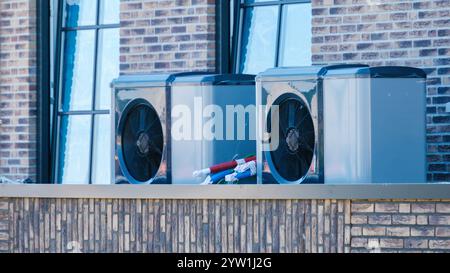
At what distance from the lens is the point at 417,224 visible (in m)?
8.62

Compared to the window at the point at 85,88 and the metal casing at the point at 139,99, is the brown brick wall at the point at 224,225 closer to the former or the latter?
the metal casing at the point at 139,99

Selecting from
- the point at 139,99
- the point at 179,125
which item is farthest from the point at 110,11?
the point at 179,125

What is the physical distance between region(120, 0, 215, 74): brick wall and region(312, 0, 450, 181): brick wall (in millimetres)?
999

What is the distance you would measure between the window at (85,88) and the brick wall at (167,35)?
1.67ft

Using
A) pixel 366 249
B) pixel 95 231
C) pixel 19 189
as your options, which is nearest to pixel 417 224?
pixel 366 249

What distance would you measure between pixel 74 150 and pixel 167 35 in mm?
1572

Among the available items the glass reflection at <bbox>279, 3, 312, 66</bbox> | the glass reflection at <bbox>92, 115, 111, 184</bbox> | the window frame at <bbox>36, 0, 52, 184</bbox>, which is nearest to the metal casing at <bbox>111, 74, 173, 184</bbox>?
the glass reflection at <bbox>279, 3, 312, 66</bbox>

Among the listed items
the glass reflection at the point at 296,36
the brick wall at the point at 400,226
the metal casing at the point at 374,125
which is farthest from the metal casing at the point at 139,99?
the brick wall at the point at 400,226

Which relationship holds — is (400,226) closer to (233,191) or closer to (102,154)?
(233,191)

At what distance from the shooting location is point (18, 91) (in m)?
12.3

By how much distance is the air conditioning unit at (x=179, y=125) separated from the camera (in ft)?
33.0

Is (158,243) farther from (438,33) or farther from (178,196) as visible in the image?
(438,33)

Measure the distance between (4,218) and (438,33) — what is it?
3368mm

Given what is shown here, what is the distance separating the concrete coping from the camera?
8.59 m
